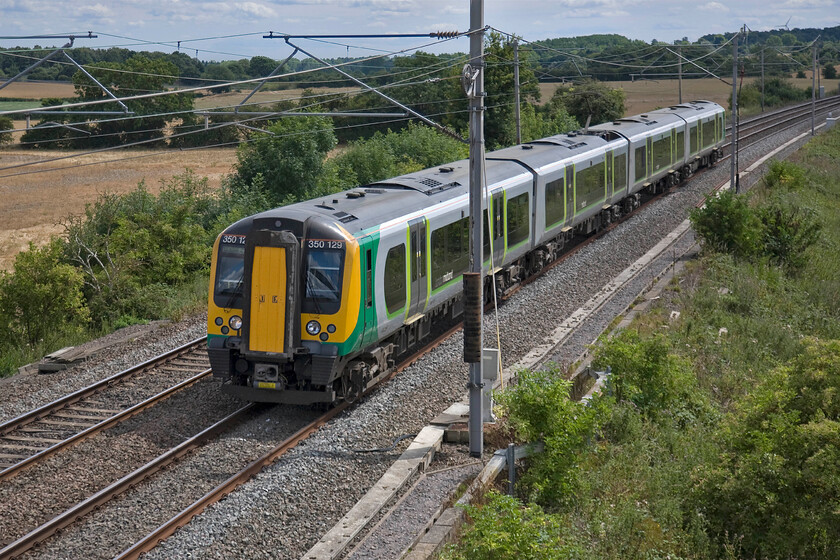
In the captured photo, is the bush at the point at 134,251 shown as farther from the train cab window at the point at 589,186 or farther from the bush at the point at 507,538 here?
the bush at the point at 507,538

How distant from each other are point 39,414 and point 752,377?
35.8 ft

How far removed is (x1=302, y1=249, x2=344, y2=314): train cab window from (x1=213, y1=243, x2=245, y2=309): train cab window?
0.94 m

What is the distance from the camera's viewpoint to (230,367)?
12609 millimetres

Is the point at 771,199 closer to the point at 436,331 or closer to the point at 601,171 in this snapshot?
the point at 601,171

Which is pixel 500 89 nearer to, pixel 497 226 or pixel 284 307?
pixel 497 226

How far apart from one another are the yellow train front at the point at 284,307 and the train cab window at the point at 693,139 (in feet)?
81.3

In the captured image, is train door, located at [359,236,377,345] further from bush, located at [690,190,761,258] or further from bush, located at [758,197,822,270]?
bush, located at [758,197,822,270]

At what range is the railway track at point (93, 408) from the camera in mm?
11867

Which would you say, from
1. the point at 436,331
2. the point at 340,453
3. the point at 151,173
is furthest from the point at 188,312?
the point at 151,173

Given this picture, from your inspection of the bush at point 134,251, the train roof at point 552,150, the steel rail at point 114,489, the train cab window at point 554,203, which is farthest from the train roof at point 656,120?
the steel rail at point 114,489

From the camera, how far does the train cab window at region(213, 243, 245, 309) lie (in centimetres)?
1255

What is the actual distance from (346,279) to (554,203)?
1004cm

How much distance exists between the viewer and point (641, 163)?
2820 cm

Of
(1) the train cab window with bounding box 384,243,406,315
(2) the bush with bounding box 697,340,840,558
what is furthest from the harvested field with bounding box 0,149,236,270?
(2) the bush with bounding box 697,340,840,558
